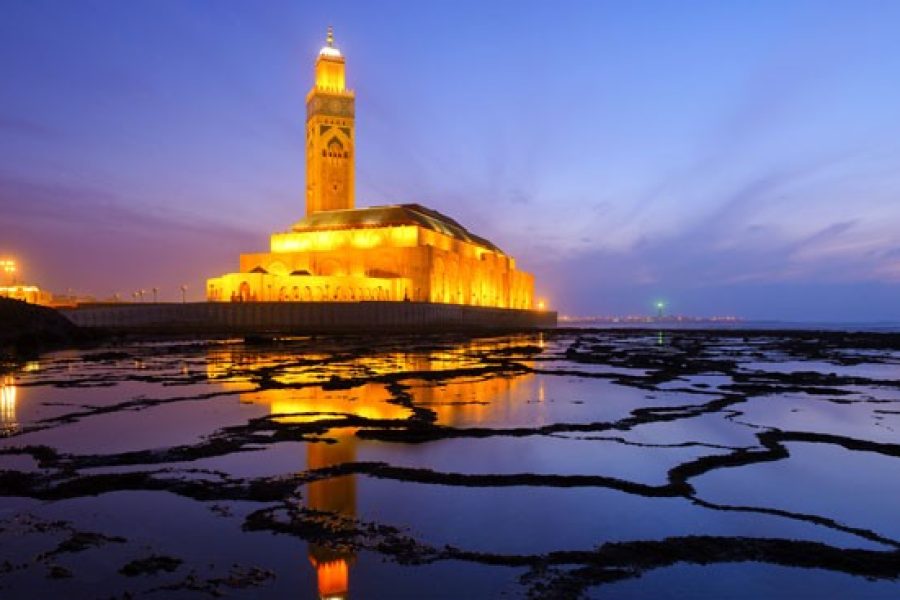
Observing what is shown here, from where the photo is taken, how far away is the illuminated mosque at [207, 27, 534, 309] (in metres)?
60.4

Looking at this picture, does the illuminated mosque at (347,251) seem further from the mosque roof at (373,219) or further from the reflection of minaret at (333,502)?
the reflection of minaret at (333,502)

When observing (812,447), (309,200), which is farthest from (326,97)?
(812,447)

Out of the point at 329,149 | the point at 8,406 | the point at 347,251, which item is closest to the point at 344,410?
the point at 8,406

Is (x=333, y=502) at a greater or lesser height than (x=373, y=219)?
lesser

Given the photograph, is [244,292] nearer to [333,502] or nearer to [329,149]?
[329,149]

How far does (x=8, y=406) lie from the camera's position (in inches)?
354

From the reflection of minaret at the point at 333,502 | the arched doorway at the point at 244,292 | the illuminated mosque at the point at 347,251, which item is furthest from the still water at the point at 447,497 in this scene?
the illuminated mosque at the point at 347,251

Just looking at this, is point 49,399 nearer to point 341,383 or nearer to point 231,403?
point 231,403

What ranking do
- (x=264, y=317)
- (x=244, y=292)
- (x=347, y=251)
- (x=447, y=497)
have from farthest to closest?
(x=347, y=251), (x=244, y=292), (x=264, y=317), (x=447, y=497)

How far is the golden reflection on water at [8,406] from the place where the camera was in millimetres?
7246

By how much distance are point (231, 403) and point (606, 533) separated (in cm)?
680

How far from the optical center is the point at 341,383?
1165 cm

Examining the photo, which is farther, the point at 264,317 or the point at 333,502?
the point at 264,317

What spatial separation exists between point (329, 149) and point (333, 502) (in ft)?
269
